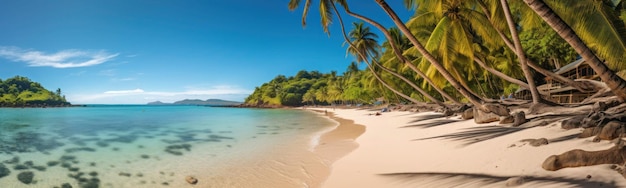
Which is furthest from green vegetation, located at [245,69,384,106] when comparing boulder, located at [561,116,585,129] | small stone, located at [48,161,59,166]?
boulder, located at [561,116,585,129]

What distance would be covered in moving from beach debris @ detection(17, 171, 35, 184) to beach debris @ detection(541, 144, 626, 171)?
11.0 m

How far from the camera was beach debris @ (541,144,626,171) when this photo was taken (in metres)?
3.98

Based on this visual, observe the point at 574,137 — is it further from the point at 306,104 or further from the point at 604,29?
the point at 306,104

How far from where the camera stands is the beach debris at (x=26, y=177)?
7.92m

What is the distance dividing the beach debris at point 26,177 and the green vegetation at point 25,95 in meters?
170

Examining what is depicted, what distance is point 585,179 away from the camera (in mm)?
3840

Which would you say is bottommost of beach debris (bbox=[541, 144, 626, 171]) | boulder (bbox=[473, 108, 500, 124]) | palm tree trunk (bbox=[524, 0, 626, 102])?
beach debris (bbox=[541, 144, 626, 171])

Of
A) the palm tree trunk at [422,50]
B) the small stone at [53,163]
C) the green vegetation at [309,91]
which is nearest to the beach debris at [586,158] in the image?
the palm tree trunk at [422,50]

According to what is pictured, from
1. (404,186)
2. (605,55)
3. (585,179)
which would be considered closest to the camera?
(585,179)

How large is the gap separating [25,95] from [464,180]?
18649cm

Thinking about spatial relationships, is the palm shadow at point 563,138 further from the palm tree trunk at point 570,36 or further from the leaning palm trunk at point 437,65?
the leaning palm trunk at point 437,65

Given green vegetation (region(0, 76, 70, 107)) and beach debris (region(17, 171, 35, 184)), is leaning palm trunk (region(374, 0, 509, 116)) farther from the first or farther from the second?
green vegetation (region(0, 76, 70, 107))

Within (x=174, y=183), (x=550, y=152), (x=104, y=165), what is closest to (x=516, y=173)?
(x=550, y=152)

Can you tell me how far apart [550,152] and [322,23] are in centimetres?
1195
